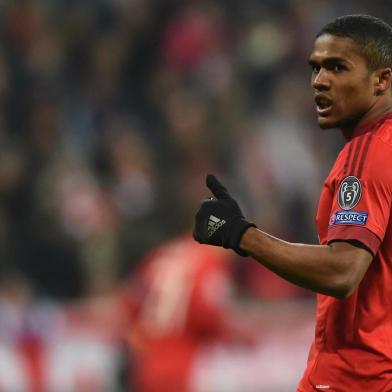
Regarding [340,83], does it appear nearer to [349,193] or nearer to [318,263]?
A: [349,193]

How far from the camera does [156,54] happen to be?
10.4 m

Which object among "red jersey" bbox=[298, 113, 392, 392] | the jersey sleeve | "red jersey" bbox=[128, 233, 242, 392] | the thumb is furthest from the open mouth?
"red jersey" bbox=[128, 233, 242, 392]

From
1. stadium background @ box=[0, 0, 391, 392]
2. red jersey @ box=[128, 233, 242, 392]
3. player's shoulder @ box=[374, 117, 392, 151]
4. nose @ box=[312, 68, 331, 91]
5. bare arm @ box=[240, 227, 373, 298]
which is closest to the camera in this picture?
bare arm @ box=[240, 227, 373, 298]

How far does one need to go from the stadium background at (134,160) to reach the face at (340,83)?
11.5 ft

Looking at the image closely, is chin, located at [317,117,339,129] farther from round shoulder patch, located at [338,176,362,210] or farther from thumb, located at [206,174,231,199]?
thumb, located at [206,174,231,199]

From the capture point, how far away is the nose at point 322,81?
343cm

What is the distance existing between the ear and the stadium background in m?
3.53

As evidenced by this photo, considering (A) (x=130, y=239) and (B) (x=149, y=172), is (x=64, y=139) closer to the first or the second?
(B) (x=149, y=172)

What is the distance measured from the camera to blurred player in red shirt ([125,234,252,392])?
6602 mm

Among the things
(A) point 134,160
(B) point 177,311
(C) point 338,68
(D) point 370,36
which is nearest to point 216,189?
(C) point 338,68

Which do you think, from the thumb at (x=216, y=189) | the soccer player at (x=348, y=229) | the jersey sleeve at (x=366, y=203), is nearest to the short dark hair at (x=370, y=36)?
the soccer player at (x=348, y=229)

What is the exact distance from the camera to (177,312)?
21.9 feet

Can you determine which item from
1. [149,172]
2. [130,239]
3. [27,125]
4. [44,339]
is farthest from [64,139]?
[44,339]

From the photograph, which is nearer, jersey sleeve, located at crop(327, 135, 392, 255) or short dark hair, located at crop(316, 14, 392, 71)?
jersey sleeve, located at crop(327, 135, 392, 255)
